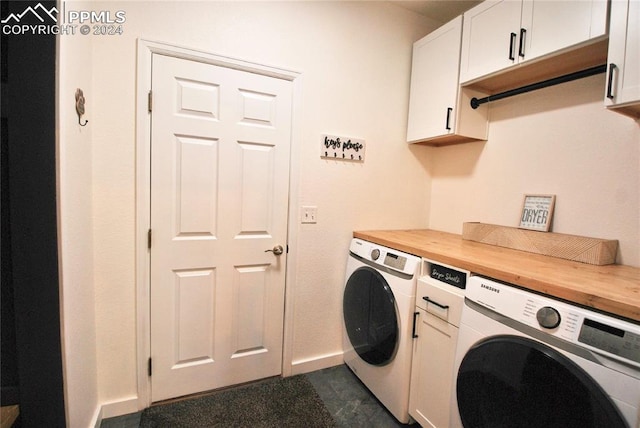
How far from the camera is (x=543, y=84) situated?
5.33ft

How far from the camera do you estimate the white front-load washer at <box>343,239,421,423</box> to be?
152cm

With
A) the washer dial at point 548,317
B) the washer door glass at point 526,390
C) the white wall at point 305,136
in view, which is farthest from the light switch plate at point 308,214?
the washer dial at point 548,317

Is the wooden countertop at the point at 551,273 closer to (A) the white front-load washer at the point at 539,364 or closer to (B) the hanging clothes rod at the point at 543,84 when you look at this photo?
(A) the white front-load washer at the point at 539,364

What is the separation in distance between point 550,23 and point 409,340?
5.63 ft

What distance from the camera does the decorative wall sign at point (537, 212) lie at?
161cm

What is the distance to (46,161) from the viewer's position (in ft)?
3.28

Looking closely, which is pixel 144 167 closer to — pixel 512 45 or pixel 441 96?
pixel 441 96

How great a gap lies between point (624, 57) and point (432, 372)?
1568 mm

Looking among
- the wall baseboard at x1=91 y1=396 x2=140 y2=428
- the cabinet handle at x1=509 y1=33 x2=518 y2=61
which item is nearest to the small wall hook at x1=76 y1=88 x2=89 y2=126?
the wall baseboard at x1=91 y1=396 x2=140 y2=428

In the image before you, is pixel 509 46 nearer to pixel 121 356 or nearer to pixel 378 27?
pixel 378 27

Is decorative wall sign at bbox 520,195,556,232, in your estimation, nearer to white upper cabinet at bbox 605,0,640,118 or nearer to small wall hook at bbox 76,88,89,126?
white upper cabinet at bbox 605,0,640,118

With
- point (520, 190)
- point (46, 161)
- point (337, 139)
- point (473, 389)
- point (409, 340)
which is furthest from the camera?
point (337, 139)

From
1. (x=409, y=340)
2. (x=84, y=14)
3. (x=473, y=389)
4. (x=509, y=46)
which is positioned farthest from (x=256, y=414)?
(x=509, y=46)

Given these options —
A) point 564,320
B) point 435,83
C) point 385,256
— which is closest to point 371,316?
point 385,256
